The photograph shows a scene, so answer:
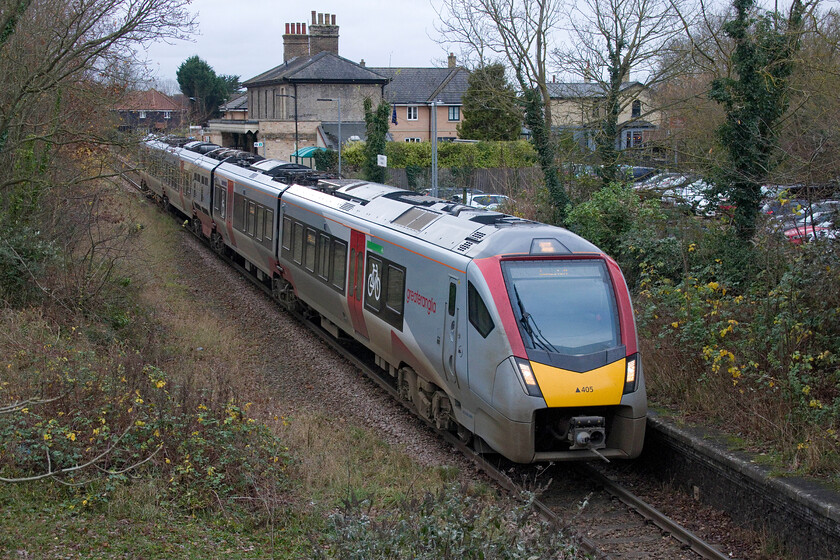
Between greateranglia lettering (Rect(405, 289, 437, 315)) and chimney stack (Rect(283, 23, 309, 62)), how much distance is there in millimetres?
44426

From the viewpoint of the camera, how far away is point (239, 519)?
6.79m

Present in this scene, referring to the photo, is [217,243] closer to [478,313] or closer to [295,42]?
[478,313]

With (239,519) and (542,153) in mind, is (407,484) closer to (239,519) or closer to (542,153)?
(239,519)

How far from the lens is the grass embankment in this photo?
196 inches

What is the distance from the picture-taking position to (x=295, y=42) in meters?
51.5

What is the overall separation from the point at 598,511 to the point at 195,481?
398 centimetres

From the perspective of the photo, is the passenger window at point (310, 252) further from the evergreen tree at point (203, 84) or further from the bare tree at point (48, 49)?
the evergreen tree at point (203, 84)

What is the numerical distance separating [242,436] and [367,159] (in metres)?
26.4

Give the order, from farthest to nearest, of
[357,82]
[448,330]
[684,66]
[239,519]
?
[357,82] < [684,66] < [448,330] < [239,519]

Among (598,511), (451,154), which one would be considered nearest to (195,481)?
(598,511)

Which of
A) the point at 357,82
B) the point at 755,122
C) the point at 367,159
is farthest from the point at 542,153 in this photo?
the point at 357,82

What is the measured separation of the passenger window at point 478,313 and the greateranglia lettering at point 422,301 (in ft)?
3.07

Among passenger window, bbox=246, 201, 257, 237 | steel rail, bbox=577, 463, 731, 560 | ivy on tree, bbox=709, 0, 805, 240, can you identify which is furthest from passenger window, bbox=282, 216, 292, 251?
steel rail, bbox=577, 463, 731, 560

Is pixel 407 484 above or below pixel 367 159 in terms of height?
below
